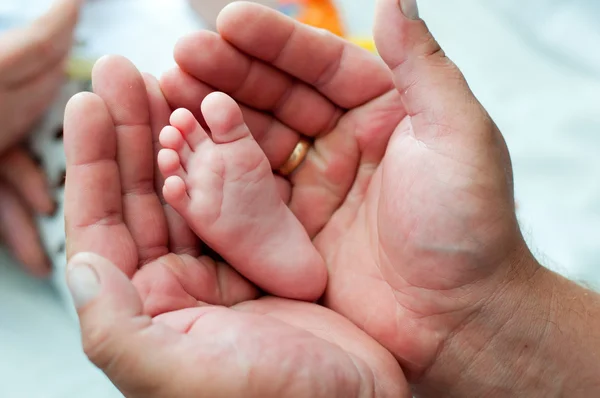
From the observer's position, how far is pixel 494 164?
587mm

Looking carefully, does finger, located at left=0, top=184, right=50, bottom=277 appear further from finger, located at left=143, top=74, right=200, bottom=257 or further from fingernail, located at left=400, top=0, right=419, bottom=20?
fingernail, located at left=400, top=0, right=419, bottom=20

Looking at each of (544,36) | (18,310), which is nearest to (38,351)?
(18,310)

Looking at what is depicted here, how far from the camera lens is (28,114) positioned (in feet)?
2.81

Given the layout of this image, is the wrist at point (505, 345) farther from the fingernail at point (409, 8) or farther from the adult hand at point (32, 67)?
the adult hand at point (32, 67)

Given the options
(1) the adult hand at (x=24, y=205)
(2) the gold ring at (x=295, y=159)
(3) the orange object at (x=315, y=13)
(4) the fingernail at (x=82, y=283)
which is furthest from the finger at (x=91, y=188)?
(3) the orange object at (x=315, y=13)

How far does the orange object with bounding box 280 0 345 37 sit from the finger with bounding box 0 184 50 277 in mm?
590

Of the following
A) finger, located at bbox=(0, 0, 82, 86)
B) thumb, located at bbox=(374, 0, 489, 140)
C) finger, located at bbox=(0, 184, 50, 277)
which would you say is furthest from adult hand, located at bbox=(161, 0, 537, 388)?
finger, located at bbox=(0, 184, 50, 277)

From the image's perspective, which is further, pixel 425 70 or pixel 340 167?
pixel 340 167

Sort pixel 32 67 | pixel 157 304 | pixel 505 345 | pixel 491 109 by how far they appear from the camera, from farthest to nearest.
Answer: pixel 491 109
pixel 32 67
pixel 505 345
pixel 157 304

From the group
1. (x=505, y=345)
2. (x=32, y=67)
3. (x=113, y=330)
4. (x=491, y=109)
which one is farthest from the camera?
(x=491, y=109)

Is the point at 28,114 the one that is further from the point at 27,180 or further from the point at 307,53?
the point at 307,53

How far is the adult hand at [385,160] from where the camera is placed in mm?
588

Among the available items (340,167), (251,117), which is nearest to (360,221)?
(340,167)

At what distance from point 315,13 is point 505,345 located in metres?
0.75
